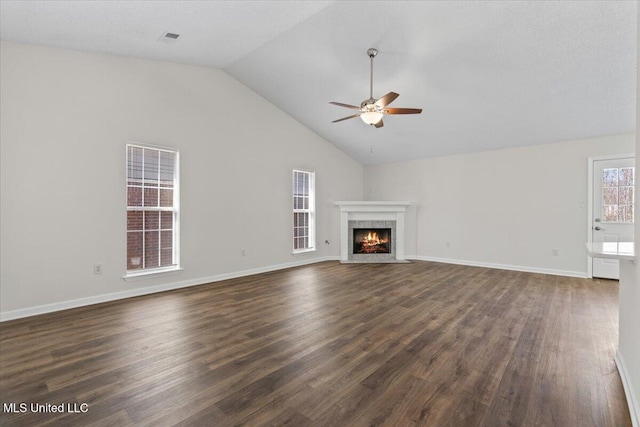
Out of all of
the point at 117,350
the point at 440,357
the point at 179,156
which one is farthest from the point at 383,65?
the point at 117,350

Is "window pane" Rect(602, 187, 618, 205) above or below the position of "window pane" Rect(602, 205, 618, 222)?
above

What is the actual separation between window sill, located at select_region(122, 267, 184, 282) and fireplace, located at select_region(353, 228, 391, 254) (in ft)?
13.8

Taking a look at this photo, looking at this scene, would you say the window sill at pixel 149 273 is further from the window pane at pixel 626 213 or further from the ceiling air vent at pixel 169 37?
the window pane at pixel 626 213

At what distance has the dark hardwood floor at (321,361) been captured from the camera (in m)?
1.77

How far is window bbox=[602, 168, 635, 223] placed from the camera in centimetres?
503

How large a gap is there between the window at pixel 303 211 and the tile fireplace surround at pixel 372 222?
0.72 metres

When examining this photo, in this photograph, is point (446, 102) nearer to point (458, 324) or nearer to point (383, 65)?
point (383, 65)

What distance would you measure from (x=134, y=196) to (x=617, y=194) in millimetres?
7914

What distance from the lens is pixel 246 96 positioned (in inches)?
221

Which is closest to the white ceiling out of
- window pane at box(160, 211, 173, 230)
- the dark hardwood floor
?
window pane at box(160, 211, 173, 230)

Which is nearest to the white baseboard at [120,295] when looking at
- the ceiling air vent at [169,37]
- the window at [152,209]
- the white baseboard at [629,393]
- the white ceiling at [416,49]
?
the window at [152,209]

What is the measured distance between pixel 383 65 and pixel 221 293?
410cm

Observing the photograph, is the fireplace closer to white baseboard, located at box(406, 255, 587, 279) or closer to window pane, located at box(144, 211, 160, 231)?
white baseboard, located at box(406, 255, 587, 279)

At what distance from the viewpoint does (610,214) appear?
17.0ft
